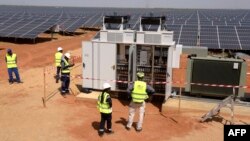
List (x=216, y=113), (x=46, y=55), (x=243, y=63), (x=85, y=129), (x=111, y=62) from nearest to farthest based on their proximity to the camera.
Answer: (x=85, y=129), (x=216, y=113), (x=243, y=63), (x=111, y=62), (x=46, y=55)

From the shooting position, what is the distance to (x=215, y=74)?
11.7 m

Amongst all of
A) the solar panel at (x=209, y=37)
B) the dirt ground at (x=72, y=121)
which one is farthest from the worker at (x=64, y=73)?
the solar panel at (x=209, y=37)

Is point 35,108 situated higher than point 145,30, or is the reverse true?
point 145,30

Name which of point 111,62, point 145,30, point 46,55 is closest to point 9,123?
point 111,62

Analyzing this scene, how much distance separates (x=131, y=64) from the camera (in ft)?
39.0

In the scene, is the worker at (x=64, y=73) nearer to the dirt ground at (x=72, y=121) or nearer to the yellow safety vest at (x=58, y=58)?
the dirt ground at (x=72, y=121)

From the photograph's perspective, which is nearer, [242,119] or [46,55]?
[242,119]

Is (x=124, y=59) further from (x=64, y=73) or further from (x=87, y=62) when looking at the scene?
(x=64, y=73)

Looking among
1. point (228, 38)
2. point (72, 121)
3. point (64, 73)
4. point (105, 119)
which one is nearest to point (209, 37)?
point (228, 38)

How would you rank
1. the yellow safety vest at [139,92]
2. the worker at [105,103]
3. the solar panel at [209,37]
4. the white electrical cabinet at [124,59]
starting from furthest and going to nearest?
the solar panel at [209,37] → the white electrical cabinet at [124,59] → the yellow safety vest at [139,92] → the worker at [105,103]

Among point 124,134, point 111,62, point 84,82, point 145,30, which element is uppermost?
point 145,30

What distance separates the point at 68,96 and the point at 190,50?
10518mm

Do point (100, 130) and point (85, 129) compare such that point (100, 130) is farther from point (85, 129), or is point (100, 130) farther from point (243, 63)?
point (243, 63)

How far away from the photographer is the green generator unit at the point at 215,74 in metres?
11.4
